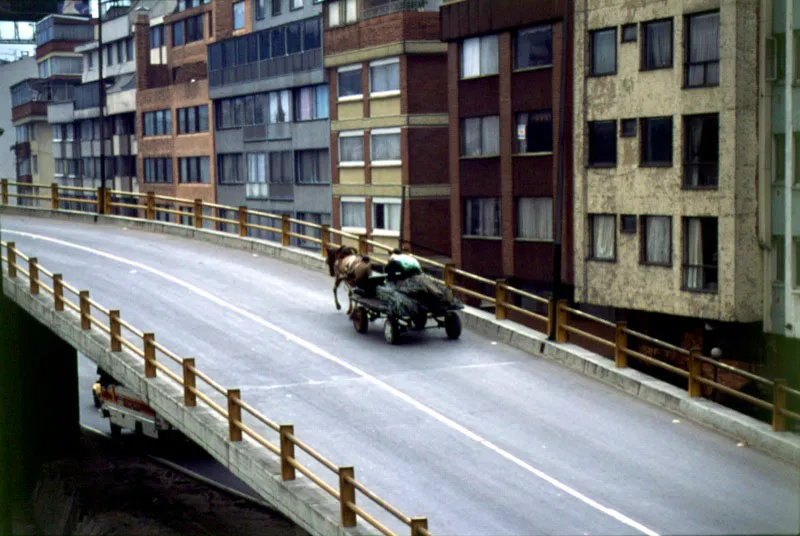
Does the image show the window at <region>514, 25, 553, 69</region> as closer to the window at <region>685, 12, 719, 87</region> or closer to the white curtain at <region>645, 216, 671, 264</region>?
the window at <region>685, 12, 719, 87</region>

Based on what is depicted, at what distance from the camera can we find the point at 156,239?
4228 centimetres

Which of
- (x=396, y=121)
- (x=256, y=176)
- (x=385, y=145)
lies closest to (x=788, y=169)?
(x=396, y=121)

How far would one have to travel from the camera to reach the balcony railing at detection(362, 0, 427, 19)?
57438mm

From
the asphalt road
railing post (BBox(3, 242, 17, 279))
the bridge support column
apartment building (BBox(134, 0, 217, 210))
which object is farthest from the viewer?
apartment building (BBox(134, 0, 217, 210))

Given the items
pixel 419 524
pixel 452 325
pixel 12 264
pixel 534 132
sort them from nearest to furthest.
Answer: pixel 419 524
pixel 452 325
pixel 12 264
pixel 534 132

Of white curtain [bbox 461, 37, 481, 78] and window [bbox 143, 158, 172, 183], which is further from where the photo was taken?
window [bbox 143, 158, 172, 183]

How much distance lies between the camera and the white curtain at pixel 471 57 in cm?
5119

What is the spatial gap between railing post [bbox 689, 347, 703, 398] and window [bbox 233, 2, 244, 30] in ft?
198

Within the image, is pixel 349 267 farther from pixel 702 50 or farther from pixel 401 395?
pixel 702 50

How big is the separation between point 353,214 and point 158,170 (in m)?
29.8

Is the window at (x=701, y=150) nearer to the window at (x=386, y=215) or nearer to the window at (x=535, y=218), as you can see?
the window at (x=535, y=218)

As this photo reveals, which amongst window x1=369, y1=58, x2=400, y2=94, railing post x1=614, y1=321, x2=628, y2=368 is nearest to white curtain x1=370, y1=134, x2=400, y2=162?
window x1=369, y1=58, x2=400, y2=94

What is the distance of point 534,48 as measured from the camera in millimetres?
48312

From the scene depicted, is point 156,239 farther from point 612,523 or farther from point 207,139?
point 207,139
